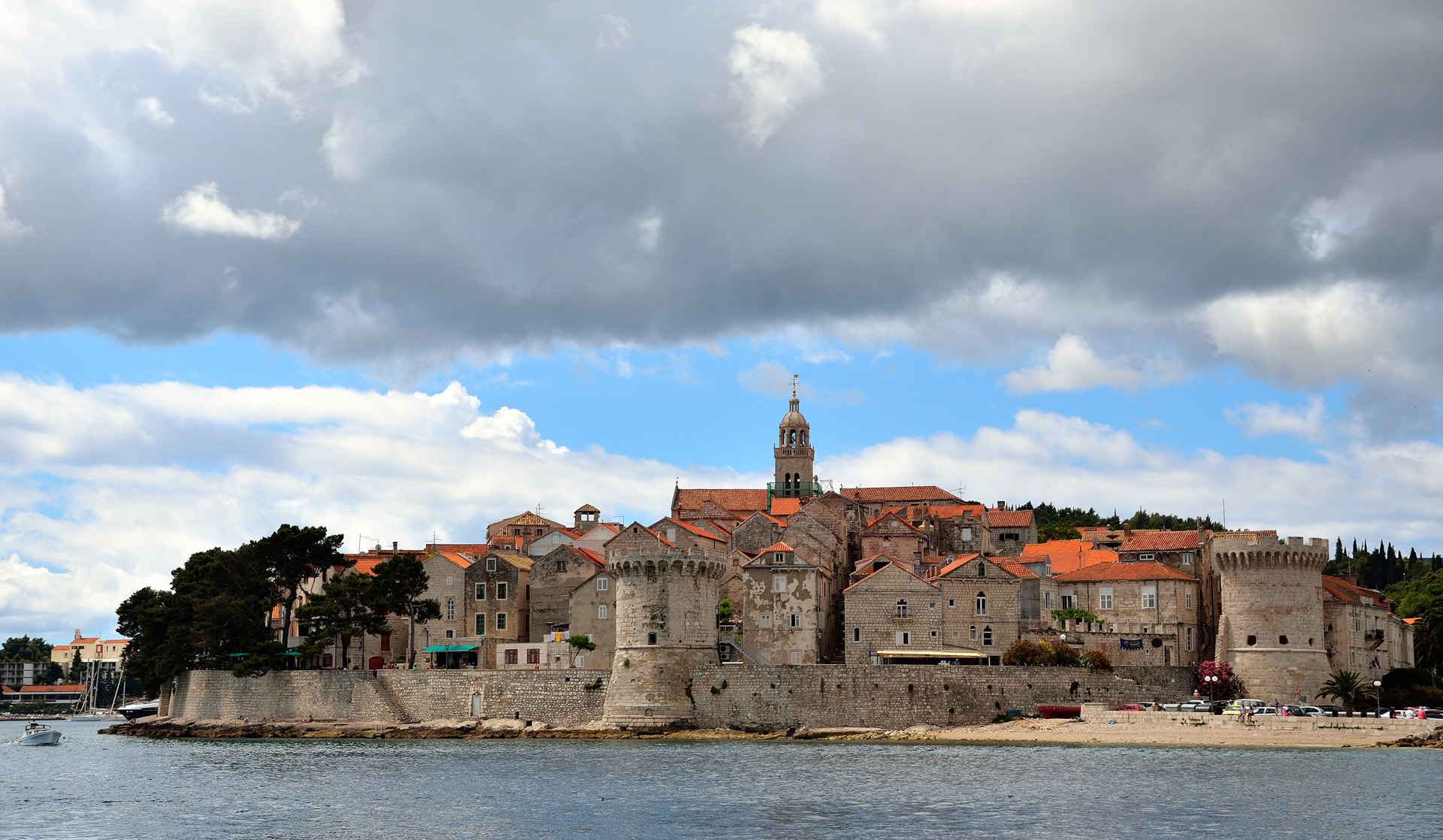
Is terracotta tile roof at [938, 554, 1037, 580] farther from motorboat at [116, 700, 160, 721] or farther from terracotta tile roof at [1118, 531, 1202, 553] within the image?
motorboat at [116, 700, 160, 721]

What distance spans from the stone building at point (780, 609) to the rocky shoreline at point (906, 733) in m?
7.19

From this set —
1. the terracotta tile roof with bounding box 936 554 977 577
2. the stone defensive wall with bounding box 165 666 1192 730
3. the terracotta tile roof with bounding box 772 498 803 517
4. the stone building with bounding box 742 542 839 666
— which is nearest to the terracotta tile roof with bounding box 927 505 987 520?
the terracotta tile roof with bounding box 772 498 803 517

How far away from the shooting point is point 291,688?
8119 centimetres

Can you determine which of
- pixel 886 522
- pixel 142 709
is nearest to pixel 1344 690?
pixel 886 522

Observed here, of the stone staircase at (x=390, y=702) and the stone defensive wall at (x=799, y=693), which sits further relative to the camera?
the stone staircase at (x=390, y=702)

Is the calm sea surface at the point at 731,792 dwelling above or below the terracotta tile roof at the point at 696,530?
below

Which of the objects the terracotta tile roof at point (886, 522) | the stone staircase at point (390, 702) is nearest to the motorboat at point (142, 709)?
the stone staircase at point (390, 702)

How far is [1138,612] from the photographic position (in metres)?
80.2

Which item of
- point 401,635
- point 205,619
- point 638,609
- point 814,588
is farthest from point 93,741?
point 814,588

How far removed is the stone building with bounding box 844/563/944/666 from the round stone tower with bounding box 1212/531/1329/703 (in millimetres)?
15221

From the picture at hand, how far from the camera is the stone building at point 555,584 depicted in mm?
86125

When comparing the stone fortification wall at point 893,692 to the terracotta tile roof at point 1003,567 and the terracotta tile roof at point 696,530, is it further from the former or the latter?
the terracotta tile roof at point 696,530

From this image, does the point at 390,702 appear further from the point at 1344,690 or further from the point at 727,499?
the point at 1344,690

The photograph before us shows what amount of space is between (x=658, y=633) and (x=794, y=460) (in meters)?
46.2
